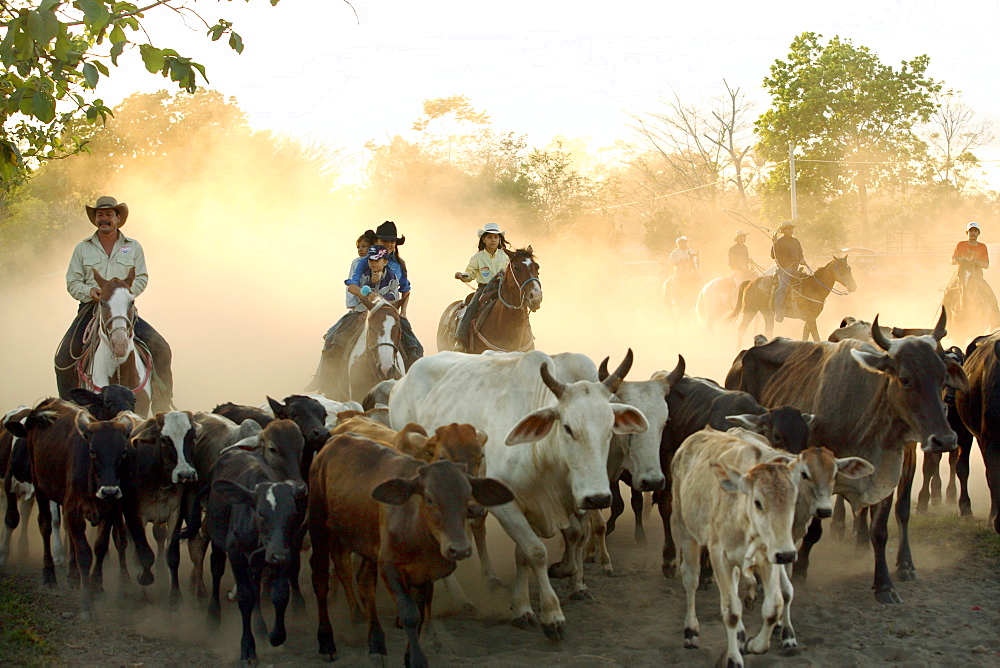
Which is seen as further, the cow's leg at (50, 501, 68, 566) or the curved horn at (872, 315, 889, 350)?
the cow's leg at (50, 501, 68, 566)

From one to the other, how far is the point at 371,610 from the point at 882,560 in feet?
11.4

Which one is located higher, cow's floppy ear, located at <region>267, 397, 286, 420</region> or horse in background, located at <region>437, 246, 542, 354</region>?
horse in background, located at <region>437, 246, 542, 354</region>

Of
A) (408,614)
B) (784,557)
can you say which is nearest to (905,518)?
(784,557)

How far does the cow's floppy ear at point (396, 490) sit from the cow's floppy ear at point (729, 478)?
5.29ft

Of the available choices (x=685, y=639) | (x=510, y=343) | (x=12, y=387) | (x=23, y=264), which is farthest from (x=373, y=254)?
(x=23, y=264)

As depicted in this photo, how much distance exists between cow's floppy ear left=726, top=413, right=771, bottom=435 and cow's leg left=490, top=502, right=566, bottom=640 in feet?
5.26

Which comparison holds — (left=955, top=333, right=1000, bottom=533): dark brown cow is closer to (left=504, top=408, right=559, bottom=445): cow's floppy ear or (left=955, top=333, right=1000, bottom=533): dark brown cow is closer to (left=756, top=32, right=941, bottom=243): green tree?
(left=504, top=408, right=559, bottom=445): cow's floppy ear

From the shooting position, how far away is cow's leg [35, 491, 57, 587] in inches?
312

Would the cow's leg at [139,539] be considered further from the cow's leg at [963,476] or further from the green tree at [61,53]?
the cow's leg at [963,476]

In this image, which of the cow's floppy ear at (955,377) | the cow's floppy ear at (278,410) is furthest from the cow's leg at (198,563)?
the cow's floppy ear at (955,377)

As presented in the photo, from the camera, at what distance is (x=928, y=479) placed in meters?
9.84

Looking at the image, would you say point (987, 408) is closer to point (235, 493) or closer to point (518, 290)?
point (518, 290)

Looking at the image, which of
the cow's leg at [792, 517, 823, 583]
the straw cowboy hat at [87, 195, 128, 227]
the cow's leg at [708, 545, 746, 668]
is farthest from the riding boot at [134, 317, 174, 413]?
the cow's leg at [708, 545, 746, 668]

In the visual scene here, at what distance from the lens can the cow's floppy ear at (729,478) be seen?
564cm
